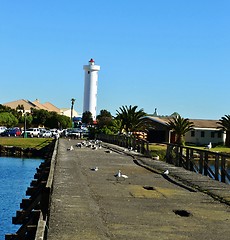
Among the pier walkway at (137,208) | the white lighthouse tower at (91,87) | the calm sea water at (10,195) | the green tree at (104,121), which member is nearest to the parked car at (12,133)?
the green tree at (104,121)

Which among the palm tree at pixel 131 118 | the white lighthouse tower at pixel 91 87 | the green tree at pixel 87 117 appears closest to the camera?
the palm tree at pixel 131 118

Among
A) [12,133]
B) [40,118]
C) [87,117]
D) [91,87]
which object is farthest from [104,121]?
[91,87]

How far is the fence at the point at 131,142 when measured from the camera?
38.2 meters

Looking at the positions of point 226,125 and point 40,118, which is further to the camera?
point 40,118

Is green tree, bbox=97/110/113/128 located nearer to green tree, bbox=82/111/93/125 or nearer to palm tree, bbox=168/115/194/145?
green tree, bbox=82/111/93/125

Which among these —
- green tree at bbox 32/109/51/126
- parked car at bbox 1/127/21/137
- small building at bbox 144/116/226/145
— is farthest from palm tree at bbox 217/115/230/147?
green tree at bbox 32/109/51/126

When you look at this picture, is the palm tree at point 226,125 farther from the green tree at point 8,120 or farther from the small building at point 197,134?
the green tree at point 8,120

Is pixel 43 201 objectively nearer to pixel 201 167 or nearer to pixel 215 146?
pixel 201 167

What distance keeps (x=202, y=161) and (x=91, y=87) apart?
12792 centimetres

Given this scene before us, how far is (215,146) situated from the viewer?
78.9 m

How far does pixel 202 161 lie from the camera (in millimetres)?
22703

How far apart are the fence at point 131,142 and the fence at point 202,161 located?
740cm

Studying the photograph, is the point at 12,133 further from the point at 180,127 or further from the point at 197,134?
the point at 180,127

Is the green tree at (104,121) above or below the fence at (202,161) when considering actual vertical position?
above
